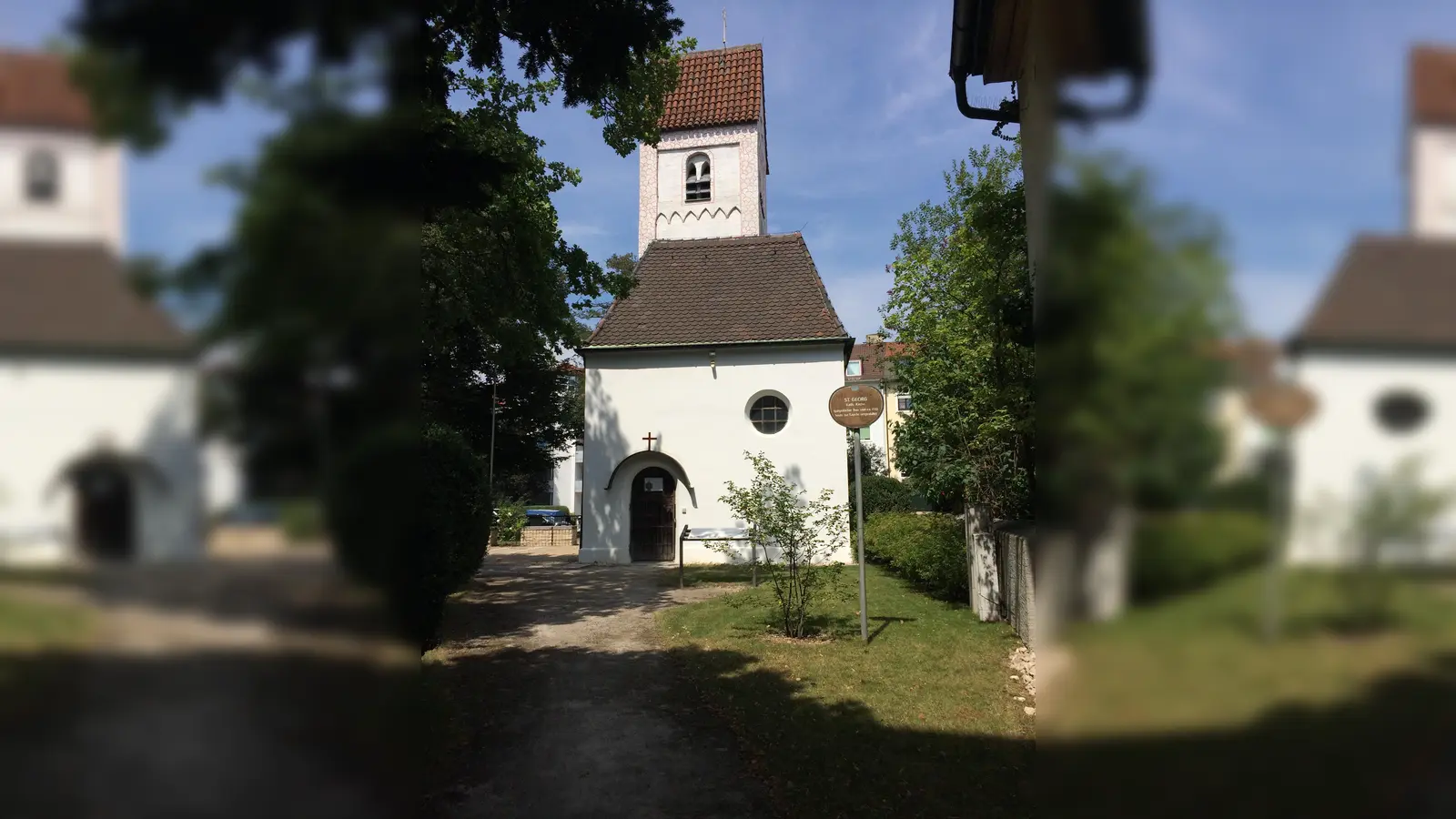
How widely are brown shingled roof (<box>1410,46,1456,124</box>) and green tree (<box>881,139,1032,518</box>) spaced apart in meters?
7.05

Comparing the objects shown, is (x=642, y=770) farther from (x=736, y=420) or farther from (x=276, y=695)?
(x=736, y=420)

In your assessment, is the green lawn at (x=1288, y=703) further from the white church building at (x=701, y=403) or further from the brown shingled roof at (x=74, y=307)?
the white church building at (x=701, y=403)

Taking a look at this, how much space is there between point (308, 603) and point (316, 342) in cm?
20

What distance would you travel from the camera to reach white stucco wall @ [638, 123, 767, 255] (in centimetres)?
2919

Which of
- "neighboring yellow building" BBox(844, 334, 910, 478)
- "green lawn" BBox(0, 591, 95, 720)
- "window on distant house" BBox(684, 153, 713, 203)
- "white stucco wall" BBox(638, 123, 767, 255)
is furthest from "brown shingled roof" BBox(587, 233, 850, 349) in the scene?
"green lawn" BBox(0, 591, 95, 720)

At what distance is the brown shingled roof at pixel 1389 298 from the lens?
54 centimetres

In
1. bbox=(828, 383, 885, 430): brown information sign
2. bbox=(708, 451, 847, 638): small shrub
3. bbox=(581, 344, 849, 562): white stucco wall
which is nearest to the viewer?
bbox=(828, 383, 885, 430): brown information sign

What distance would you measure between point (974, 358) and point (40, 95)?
529 inches

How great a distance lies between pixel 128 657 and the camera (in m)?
0.54

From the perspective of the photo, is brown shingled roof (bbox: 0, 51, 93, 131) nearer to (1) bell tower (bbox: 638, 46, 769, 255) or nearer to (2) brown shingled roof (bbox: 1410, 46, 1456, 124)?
(2) brown shingled roof (bbox: 1410, 46, 1456, 124)

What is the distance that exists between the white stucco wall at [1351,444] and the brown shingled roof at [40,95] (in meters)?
0.88

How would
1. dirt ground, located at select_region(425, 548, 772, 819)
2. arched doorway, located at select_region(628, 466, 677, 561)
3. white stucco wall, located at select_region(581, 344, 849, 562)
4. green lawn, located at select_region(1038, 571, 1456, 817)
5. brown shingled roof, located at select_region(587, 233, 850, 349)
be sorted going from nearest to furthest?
1. green lawn, located at select_region(1038, 571, 1456, 817)
2. dirt ground, located at select_region(425, 548, 772, 819)
3. white stucco wall, located at select_region(581, 344, 849, 562)
4. arched doorway, located at select_region(628, 466, 677, 561)
5. brown shingled roof, located at select_region(587, 233, 850, 349)

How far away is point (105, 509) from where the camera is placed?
57 cm

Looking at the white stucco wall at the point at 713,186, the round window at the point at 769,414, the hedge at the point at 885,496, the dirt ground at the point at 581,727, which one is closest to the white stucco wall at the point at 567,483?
the white stucco wall at the point at 713,186
